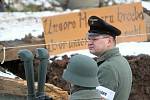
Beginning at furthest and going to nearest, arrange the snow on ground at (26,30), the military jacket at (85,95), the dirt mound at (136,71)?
the snow on ground at (26,30)
the dirt mound at (136,71)
the military jacket at (85,95)

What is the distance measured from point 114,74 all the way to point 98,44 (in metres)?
0.27

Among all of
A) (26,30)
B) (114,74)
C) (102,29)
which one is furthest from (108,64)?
(26,30)

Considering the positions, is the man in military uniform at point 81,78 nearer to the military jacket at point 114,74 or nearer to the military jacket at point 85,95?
the military jacket at point 85,95

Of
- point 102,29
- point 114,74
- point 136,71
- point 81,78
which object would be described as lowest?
point 136,71

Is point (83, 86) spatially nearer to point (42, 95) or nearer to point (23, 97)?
point (42, 95)

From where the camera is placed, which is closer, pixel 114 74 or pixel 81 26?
pixel 114 74

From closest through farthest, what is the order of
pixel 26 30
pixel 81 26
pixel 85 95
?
pixel 85 95 → pixel 81 26 → pixel 26 30

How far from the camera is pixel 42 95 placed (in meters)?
3.40

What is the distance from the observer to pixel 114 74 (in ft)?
13.3

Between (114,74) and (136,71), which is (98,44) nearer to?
(114,74)

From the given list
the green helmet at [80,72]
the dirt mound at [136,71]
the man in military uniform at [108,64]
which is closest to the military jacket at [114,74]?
the man in military uniform at [108,64]

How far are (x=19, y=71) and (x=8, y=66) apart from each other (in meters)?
0.22

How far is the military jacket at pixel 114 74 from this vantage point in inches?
159

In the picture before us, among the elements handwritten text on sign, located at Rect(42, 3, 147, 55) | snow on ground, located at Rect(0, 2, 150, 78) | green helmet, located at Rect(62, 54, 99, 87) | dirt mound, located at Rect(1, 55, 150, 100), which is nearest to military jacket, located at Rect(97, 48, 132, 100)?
green helmet, located at Rect(62, 54, 99, 87)
